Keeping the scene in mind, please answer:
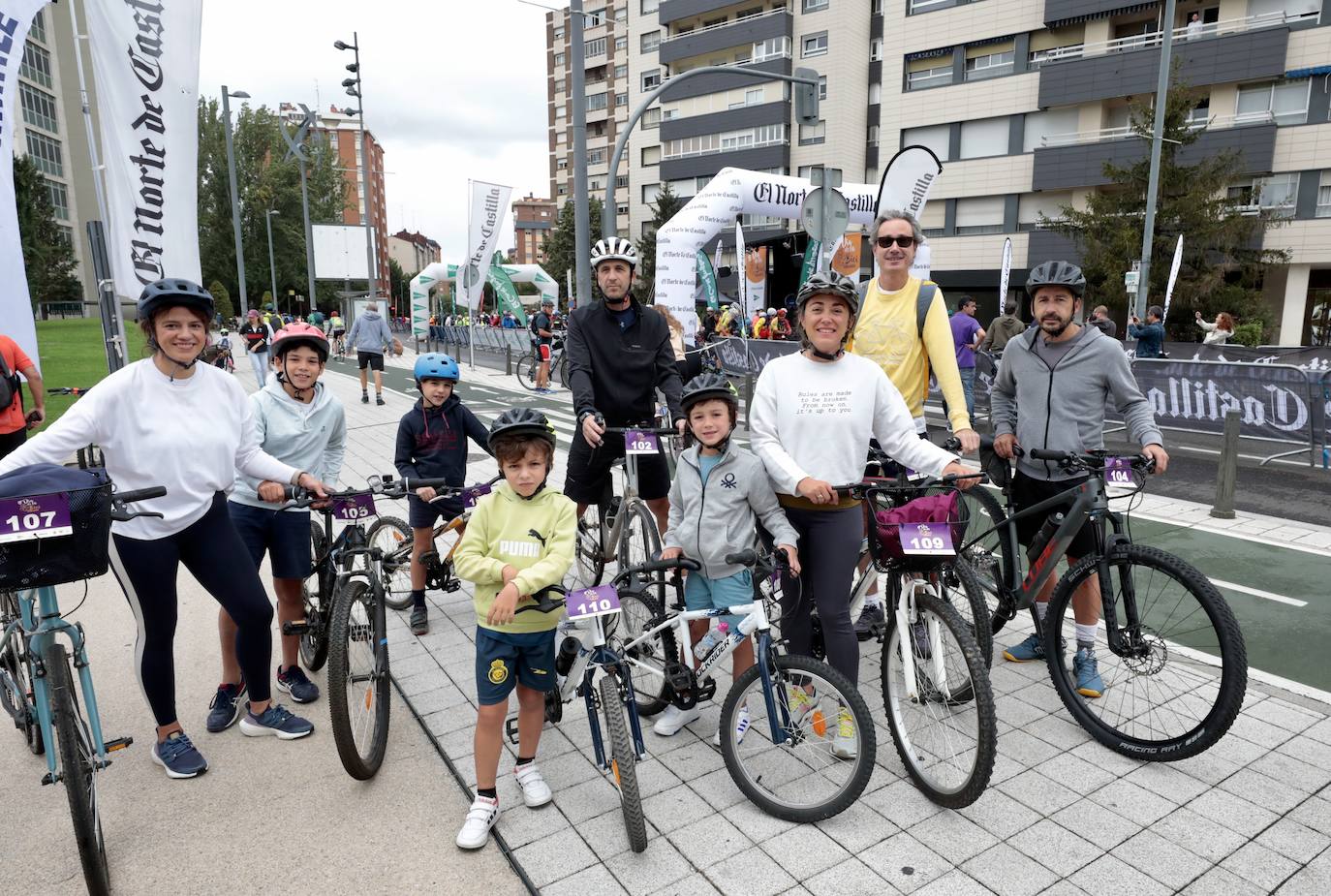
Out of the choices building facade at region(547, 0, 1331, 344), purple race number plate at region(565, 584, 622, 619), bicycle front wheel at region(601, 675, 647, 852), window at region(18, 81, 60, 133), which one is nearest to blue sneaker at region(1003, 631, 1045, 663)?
bicycle front wheel at region(601, 675, 647, 852)

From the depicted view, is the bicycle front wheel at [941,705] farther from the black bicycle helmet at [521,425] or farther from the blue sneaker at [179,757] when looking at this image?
the blue sneaker at [179,757]

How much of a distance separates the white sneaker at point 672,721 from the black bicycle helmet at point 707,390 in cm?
143

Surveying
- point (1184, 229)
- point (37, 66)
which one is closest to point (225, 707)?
point (1184, 229)

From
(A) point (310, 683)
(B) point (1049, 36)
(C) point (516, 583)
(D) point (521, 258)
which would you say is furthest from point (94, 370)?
(D) point (521, 258)

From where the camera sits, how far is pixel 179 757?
344cm

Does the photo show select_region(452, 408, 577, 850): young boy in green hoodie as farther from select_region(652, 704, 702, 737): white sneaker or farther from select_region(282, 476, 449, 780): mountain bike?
select_region(652, 704, 702, 737): white sneaker

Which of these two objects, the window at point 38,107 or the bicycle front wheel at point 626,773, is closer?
the bicycle front wheel at point 626,773

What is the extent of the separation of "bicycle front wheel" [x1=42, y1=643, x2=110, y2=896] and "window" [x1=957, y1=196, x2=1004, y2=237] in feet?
127

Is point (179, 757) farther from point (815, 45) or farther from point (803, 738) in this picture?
point (815, 45)

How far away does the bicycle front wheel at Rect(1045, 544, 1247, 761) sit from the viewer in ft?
10.4

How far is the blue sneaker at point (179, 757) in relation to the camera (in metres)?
3.42

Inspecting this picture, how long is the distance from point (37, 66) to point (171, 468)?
6130cm

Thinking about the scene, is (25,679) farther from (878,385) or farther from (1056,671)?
(1056,671)

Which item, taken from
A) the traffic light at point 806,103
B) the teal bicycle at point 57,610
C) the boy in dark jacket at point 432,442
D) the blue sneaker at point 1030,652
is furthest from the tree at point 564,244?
the teal bicycle at point 57,610
